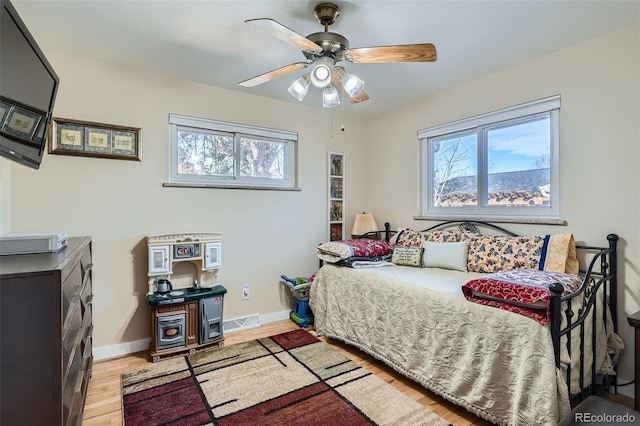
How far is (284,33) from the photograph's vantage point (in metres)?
1.59

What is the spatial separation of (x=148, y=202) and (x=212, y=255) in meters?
0.71

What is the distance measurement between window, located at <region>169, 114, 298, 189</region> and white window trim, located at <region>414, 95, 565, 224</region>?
1427 millimetres

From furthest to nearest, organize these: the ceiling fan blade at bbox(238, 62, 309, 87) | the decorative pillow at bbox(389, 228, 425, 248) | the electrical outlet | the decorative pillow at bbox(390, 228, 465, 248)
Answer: the electrical outlet → the decorative pillow at bbox(389, 228, 425, 248) → the decorative pillow at bbox(390, 228, 465, 248) → the ceiling fan blade at bbox(238, 62, 309, 87)

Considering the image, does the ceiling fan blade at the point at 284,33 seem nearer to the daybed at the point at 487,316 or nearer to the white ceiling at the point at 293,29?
the white ceiling at the point at 293,29

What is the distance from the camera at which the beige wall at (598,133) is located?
203 centimetres

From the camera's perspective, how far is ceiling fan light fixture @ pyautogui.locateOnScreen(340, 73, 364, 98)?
6.25 feet

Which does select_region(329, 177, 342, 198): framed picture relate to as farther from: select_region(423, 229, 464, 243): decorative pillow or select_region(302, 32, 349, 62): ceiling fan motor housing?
select_region(302, 32, 349, 62): ceiling fan motor housing

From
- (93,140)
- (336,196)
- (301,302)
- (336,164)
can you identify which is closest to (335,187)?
(336,196)

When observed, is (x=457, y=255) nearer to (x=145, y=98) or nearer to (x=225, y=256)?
(x=225, y=256)

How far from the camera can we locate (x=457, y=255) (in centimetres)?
271

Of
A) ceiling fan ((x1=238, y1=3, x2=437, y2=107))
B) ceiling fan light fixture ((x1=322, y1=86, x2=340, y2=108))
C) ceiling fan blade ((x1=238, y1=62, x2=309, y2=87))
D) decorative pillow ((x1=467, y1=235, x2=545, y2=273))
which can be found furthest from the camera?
decorative pillow ((x1=467, y1=235, x2=545, y2=273))

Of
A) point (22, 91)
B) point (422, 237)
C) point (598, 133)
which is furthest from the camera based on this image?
point (422, 237)

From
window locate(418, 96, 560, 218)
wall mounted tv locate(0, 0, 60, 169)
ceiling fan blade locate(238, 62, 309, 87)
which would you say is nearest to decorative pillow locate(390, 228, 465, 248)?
window locate(418, 96, 560, 218)

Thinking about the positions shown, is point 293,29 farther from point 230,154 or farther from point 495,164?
point 495,164
